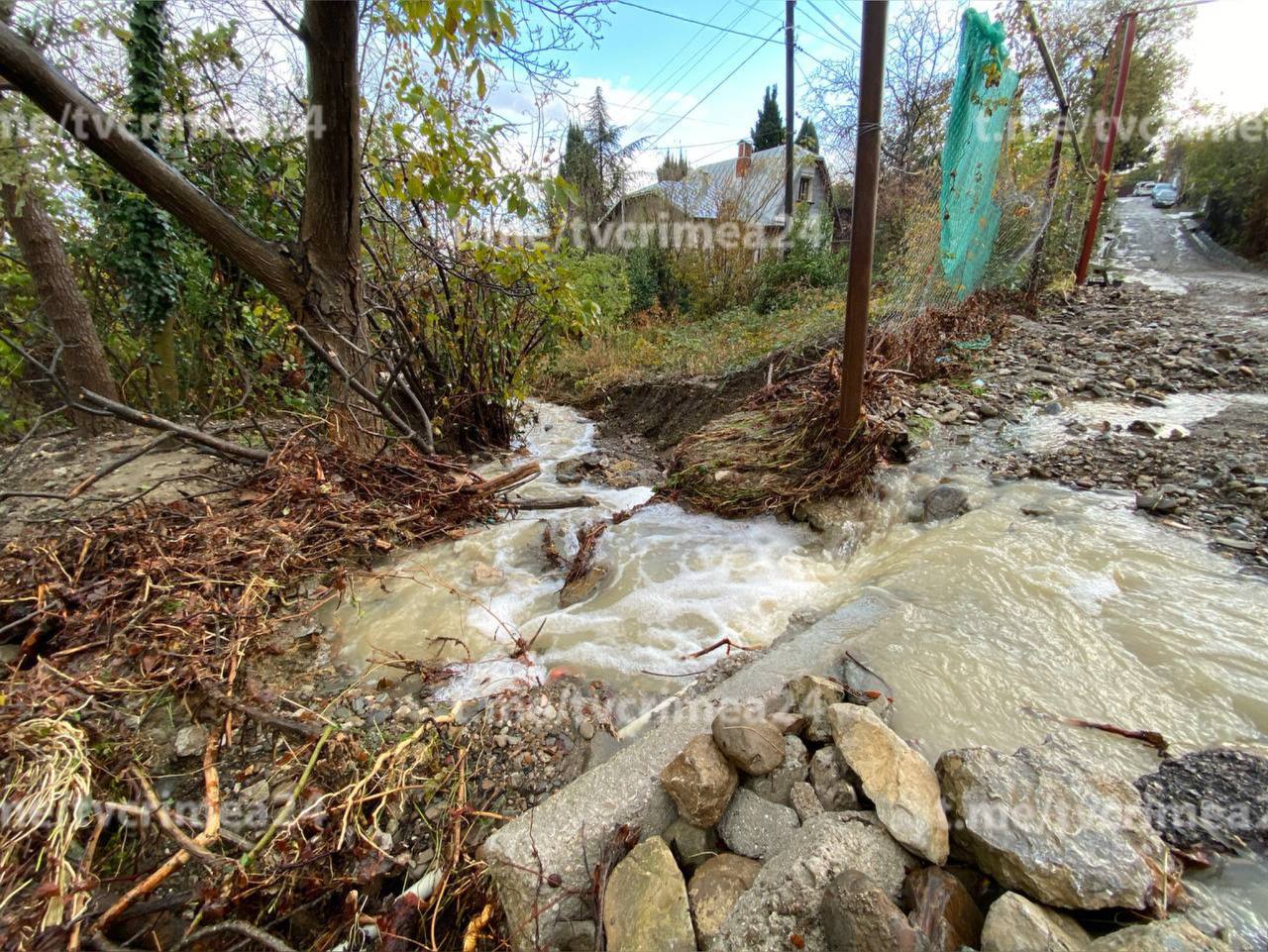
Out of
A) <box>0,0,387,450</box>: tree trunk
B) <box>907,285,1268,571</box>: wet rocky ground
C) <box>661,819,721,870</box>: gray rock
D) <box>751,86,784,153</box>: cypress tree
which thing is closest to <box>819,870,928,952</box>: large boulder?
<box>661,819,721,870</box>: gray rock

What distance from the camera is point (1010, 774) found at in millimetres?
1221

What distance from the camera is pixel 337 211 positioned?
2.96m

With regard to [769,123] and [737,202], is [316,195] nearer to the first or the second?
[737,202]

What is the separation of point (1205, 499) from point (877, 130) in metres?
2.60

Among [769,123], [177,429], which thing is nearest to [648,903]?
[177,429]

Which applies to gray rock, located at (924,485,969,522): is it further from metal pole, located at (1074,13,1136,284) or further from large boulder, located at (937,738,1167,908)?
metal pole, located at (1074,13,1136,284)

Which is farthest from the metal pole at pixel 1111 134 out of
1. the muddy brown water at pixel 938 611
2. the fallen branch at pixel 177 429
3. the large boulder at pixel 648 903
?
the fallen branch at pixel 177 429

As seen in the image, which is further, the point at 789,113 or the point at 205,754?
the point at 789,113

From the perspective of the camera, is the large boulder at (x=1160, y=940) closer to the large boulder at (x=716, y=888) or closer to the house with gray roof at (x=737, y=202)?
the large boulder at (x=716, y=888)

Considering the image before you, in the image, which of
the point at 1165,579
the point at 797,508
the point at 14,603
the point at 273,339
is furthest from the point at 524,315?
the point at 1165,579

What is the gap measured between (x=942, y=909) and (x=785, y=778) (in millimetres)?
444

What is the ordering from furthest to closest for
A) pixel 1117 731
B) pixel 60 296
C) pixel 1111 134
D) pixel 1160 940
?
pixel 1111 134
pixel 60 296
pixel 1117 731
pixel 1160 940

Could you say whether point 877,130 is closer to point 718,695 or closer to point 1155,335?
point 718,695

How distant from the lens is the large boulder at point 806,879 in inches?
41.3
